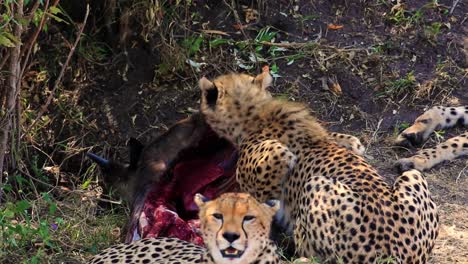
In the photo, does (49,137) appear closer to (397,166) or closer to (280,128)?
(280,128)

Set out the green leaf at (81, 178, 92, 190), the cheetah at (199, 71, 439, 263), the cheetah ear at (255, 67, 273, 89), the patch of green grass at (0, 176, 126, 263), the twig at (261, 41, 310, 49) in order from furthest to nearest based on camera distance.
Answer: the twig at (261, 41, 310, 49) → the green leaf at (81, 178, 92, 190) → the cheetah ear at (255, 67, 273, 89) → the patch of green grass at (0, 176, 126, 263) → the cheetah at (199, 71, 439, 263)

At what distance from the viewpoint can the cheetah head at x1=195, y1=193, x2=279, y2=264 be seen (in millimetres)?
3393

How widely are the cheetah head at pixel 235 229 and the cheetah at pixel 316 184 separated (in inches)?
29.9

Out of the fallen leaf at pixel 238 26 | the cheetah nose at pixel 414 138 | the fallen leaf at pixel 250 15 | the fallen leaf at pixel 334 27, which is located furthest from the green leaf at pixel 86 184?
the fallen leaf at pixel 334 27

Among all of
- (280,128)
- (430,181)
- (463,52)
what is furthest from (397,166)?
(463,52)

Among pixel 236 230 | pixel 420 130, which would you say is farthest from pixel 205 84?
pixel 236 230

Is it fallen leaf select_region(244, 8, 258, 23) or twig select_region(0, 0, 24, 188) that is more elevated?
twig select_region(0, 0, 24, 188)

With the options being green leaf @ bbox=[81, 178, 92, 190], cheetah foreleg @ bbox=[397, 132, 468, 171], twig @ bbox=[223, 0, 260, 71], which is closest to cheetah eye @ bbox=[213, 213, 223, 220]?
green leaf @ bbox=[81, 178, 92, 190]

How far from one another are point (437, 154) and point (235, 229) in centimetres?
270

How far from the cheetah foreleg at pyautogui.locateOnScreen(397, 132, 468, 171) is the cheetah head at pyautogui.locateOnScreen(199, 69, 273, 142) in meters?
1.01

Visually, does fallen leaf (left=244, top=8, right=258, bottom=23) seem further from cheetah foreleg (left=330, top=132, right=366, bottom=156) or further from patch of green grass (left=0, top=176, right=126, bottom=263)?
patch of green grass (left=0, top=176, right=126, bottom=263)

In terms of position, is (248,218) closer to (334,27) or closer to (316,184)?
(316,184)

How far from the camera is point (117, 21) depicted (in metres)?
6.05

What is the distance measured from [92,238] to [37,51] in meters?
1.60
